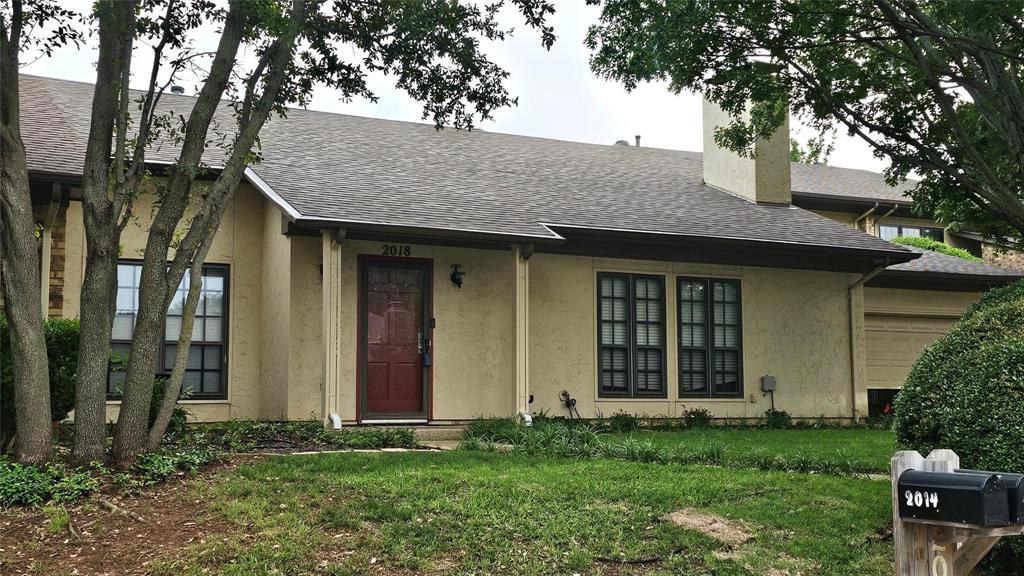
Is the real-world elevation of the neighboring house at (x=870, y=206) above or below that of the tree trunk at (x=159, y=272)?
above

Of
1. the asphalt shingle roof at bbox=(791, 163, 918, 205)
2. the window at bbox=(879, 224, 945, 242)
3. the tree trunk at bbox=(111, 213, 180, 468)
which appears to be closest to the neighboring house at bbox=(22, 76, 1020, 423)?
the tree trunk at bbox=(111, 213, 180, 468)

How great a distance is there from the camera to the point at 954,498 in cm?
404

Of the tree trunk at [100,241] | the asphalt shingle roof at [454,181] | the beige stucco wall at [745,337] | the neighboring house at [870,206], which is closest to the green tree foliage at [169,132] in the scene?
the tree trunk at [100,241]

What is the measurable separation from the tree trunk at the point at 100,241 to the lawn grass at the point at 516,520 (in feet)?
3.82

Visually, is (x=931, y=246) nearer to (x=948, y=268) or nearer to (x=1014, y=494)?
(x=948, y=268)

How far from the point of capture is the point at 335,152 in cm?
1522

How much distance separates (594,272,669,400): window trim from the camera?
14.5m

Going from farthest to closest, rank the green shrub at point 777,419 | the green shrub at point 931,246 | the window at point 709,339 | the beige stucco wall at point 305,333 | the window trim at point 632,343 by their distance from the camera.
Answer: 1. the green shrub at point 931,246
2. the green shrub at point 777,419
3. the window at point 709,339
4. the window trim at point 632,343
5. the beige stucco wall at point 305,333

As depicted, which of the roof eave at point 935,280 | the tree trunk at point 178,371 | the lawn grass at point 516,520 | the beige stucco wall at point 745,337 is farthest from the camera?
the roof eave at point 935,280

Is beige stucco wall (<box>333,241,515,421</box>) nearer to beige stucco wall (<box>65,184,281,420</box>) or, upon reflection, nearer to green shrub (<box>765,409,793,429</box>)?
beige stucco wall (<box>65,184,281,420</box>)

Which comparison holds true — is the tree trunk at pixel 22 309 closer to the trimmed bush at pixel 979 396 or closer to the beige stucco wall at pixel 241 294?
the beige stucco wall at pixel 241 294

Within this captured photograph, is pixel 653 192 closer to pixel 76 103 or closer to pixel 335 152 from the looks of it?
pixel 335 152

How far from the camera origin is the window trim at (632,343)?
1449 cm

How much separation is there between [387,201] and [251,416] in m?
3.59
